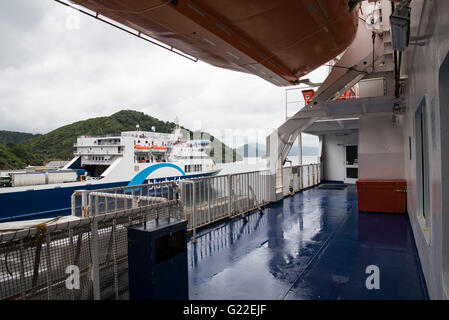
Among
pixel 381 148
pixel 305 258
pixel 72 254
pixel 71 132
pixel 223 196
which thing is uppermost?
pixel 71 132

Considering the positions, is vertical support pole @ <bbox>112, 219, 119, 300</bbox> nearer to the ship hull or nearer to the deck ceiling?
the deck ceiling

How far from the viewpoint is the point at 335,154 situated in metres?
16.7

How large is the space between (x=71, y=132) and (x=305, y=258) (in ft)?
193

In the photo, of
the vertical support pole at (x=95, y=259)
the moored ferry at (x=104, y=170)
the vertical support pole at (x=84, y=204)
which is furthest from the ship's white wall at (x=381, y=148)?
the moored ferry at (x=104, y=170)

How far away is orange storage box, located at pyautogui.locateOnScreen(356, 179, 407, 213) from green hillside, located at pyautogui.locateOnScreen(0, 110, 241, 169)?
3118 centimetres

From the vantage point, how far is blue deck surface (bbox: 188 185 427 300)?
3.41m

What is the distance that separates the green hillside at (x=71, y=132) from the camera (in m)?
43.3

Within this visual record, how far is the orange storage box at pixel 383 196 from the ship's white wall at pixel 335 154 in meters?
8.96

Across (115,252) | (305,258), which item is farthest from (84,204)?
(305,258)

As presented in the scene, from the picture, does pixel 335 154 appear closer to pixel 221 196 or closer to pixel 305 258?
pixel 221 196

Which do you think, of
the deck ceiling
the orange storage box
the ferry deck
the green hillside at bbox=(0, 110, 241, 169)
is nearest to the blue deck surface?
the ferry deck

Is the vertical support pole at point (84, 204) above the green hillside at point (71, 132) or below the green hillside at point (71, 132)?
below

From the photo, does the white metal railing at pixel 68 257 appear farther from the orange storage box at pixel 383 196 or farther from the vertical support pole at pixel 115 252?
the orange storage box at pixel 383 196

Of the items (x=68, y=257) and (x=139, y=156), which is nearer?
(x=68, y=257)
